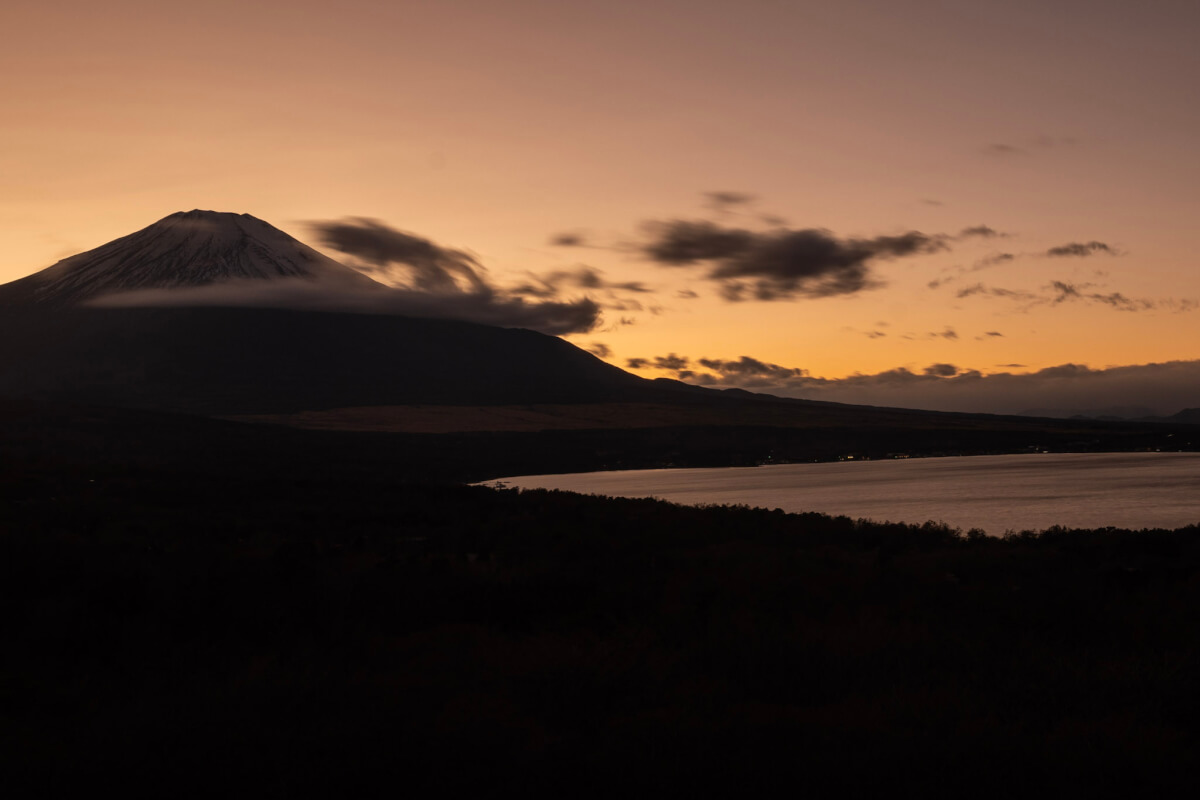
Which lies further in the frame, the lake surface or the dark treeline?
the lake surface

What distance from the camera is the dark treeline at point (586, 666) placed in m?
8.19

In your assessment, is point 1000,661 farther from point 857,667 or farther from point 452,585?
point 452,585

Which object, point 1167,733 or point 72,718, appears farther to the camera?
point 72,718

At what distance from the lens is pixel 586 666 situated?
11312 mm

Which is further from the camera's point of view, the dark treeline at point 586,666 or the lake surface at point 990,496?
the lake surface at point 990,496

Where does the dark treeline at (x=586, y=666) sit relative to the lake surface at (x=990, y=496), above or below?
above

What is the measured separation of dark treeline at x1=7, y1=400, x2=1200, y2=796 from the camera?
8.19m

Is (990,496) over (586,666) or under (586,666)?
under

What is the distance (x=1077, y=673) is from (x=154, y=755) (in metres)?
10.3

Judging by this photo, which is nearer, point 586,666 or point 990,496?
point 586,666

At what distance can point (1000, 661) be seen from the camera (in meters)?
11.4

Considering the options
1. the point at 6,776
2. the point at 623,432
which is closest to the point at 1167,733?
the point at 6,776

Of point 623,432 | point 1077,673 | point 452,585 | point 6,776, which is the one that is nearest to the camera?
point 6,776

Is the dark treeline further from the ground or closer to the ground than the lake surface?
further from the ground
